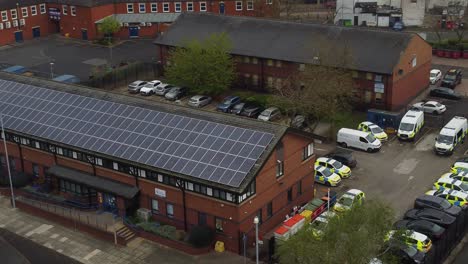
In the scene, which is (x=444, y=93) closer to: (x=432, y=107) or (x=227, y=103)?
(x=432, y=107)

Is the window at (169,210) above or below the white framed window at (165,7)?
below

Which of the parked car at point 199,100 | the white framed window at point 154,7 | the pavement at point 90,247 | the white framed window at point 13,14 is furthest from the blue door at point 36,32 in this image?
the pavement at point 90,247

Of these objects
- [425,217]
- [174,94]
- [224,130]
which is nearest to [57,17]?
[174,94]

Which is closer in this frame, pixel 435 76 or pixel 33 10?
pixel 435 76

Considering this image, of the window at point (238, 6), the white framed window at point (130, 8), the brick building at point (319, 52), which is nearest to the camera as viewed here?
the brick building at point (319, 52)

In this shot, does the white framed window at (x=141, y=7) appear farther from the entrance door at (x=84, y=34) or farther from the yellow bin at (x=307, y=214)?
the yellow bin at (x=307, y=214)

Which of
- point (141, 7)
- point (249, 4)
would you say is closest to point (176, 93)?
point (141, 7)

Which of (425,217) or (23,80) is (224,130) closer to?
(425,217)
